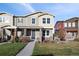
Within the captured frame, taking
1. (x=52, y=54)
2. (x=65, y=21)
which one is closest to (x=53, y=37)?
(x=65, y=21)

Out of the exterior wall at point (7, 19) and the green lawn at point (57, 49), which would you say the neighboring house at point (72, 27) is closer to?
the green lawn at point (57, 49)

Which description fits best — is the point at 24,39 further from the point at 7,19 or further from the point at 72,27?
the point at 72,27

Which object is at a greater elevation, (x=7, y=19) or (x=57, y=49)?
(x=7, y=19)

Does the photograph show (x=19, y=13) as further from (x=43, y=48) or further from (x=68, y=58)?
(x=68, y=58)

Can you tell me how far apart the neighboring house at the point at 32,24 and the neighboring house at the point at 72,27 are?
1.55 metres

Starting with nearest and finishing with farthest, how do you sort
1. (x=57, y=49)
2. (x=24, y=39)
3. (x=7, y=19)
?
(x=57, y=49)
(x=24, y=39)
(x=7, y=19)

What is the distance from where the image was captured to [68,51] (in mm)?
21125

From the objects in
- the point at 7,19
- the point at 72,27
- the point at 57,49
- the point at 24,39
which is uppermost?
the point at 7,19

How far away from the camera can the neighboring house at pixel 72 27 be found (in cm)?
2635

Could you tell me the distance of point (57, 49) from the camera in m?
21.5

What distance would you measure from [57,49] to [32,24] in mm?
6996

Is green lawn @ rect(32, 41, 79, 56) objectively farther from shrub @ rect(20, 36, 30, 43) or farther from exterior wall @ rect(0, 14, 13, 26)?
exterior wall @ rect(0, 14, 13, 26)

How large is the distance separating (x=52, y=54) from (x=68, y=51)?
5.18 feet

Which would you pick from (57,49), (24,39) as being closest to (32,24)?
(24,39)
